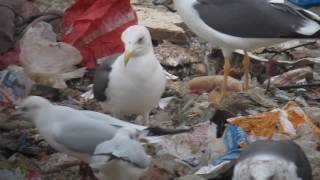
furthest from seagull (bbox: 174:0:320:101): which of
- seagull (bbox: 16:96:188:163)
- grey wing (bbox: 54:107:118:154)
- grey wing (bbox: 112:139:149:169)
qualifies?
grey wing (bbox: 112:139:149:169)

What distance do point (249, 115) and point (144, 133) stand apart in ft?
3.62

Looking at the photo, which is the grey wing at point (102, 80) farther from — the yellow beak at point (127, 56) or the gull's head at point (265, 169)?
the gull's head at point (265, 169)

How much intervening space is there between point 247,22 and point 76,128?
5.08ft

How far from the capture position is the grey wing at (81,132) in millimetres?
3492

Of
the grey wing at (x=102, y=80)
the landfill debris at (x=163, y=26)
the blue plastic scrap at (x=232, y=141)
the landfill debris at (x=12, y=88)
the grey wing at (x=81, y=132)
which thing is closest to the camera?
the grey wing at (x=81, y=132)

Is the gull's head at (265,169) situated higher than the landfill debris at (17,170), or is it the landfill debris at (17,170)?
the gull's head at (265,169)

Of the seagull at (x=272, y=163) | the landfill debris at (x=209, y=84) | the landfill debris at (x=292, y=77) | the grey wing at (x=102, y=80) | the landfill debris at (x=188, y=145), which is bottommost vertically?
the landfill debris at (x=292, y=77)

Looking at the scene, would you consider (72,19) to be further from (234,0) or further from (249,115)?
(249,115)

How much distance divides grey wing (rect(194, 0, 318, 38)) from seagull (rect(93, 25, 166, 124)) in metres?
0.67

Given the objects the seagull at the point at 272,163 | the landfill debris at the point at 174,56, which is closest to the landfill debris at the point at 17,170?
the seagull at the point at 272,163

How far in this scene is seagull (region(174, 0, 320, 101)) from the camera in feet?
15.4

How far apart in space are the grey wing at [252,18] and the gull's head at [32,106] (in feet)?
4.47

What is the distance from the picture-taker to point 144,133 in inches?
138

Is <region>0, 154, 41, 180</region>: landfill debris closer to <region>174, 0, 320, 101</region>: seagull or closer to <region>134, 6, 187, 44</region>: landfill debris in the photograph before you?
<region>174, 0, 320, 101</region>: seagull
